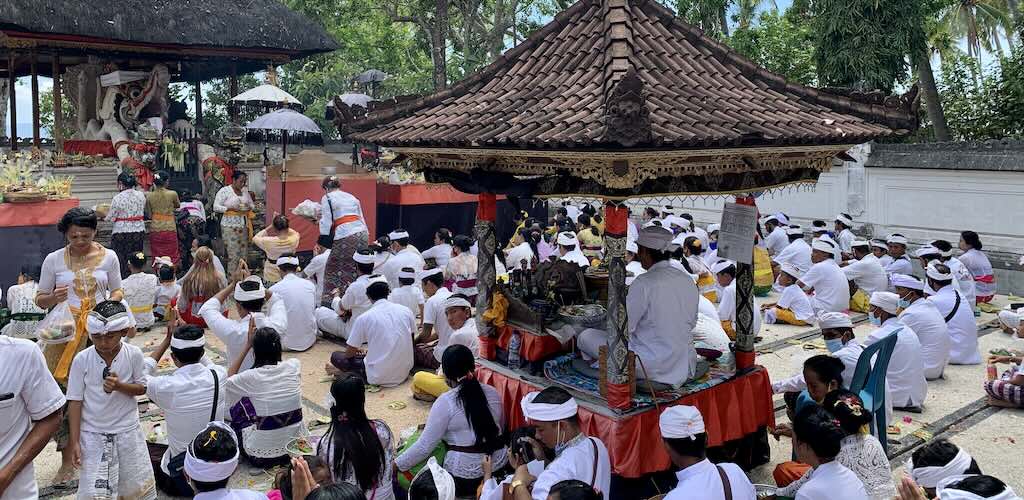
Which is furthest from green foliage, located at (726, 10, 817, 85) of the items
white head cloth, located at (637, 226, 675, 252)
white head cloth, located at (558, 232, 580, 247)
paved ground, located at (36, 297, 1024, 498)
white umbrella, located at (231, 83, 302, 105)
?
white head cloth, located at (637, 226, 675, 252)

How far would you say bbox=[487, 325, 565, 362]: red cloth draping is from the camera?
6578mm

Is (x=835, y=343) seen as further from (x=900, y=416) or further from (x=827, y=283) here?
(x=827, y=283)

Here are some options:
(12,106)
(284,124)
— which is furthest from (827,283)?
(12,106)

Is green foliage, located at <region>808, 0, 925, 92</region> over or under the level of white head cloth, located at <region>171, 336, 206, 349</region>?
over

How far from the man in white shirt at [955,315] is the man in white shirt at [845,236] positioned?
154 inches

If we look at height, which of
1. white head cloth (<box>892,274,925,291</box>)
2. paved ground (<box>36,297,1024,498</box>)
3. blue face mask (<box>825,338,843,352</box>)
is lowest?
paved ground (<box>36,297,1024,498</box>)

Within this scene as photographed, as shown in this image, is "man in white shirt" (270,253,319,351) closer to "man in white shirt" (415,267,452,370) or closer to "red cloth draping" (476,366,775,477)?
"man in white shirt" (415,267,452,370)

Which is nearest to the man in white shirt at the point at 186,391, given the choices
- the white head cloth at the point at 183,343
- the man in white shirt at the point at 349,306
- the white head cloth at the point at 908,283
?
the white head cloth at the point at 183,343

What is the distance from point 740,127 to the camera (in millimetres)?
5184

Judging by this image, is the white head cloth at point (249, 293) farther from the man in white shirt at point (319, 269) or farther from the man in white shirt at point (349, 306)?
the man in white shirt at point (319, 269)

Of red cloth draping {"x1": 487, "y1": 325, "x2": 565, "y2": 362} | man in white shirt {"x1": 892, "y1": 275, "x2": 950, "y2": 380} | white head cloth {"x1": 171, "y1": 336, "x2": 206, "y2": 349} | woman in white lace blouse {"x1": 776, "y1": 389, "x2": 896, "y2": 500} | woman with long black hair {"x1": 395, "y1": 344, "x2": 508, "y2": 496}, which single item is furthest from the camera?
man in white shirt {"x1": 892, "y1": 275, "x2": 950, "y2": 380}

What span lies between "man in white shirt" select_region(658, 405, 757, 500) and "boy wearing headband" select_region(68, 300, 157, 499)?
362cm

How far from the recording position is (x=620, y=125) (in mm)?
4633

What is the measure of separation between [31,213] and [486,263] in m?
8.26
